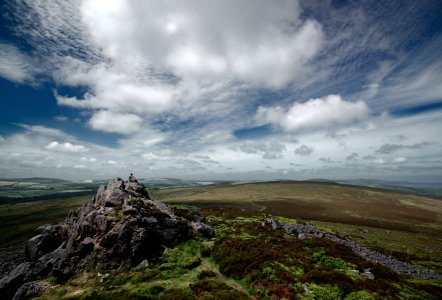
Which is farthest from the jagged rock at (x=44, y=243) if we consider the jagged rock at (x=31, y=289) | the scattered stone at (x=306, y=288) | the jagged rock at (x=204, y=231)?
the scattered stone at (x=306, y=288)

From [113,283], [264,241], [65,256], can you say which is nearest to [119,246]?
[113,283]

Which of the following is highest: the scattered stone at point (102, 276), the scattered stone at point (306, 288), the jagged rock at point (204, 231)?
the jagged rock at point (204, 231)

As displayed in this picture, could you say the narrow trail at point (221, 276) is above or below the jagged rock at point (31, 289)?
above

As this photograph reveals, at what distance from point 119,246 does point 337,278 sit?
A: 76.3 ft

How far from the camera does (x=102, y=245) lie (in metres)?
28.2

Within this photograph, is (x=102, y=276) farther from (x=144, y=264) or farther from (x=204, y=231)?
(x=204, y=231)

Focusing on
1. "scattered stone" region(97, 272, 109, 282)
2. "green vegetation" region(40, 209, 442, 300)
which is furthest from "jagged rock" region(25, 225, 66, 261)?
"scattered stone" region(97, 272, 109, 282)

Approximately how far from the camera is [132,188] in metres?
49.6

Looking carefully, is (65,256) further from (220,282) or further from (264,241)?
(264,241)

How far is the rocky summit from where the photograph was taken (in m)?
26.9

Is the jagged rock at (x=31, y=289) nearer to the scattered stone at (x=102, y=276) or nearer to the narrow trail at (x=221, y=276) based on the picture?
the scattered stone at (x=102, y=276)

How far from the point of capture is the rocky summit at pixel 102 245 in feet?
88.4

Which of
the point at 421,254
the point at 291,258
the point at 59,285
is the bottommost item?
the point at 421,254

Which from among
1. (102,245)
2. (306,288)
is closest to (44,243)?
(102,245)
